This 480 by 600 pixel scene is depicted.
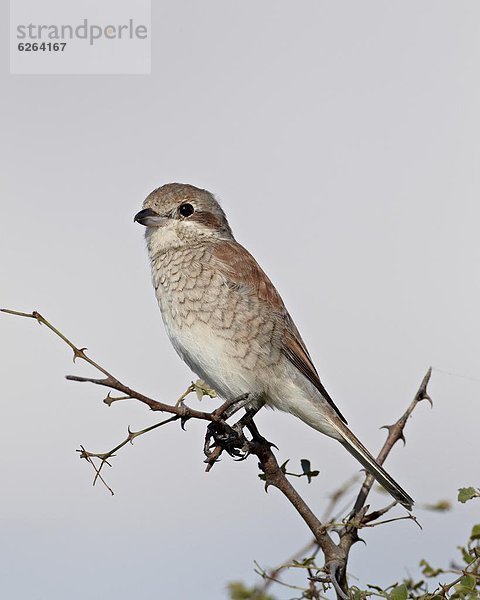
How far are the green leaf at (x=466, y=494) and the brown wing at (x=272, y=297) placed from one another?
72.3 inches

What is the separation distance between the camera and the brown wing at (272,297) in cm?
409

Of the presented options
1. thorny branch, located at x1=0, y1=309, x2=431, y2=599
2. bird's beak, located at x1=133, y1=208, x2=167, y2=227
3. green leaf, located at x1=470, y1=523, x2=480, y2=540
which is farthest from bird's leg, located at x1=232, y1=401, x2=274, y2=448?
bird's beak, located at x1=133, y1=208, x2=167, y2=227

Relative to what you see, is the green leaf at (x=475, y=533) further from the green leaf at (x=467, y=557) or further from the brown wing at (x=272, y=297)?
the brown wing at (x=272, y=297)

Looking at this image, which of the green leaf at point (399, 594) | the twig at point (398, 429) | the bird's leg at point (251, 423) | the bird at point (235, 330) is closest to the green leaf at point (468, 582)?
the green leaf at point (399, 594)

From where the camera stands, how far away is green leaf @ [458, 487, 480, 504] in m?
2.26

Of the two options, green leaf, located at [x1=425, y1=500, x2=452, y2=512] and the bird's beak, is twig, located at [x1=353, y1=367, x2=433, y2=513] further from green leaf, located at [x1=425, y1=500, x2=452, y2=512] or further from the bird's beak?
the bird's beak

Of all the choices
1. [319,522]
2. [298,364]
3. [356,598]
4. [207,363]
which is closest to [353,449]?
[298,364]

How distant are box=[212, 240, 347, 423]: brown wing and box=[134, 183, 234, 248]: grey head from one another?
9.2 inches

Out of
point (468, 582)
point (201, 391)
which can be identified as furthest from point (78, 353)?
point (468, 582)

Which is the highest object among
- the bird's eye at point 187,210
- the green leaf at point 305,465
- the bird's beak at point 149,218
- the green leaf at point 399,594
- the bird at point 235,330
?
the bird's eye at point 187,210

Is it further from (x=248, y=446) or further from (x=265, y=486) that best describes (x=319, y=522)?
(x=248, y=446)

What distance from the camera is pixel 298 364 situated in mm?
4086

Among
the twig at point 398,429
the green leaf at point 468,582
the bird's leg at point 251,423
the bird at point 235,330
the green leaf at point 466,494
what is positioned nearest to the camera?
the green leaf at point 468,582

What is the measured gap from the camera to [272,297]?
4141 millimetres
